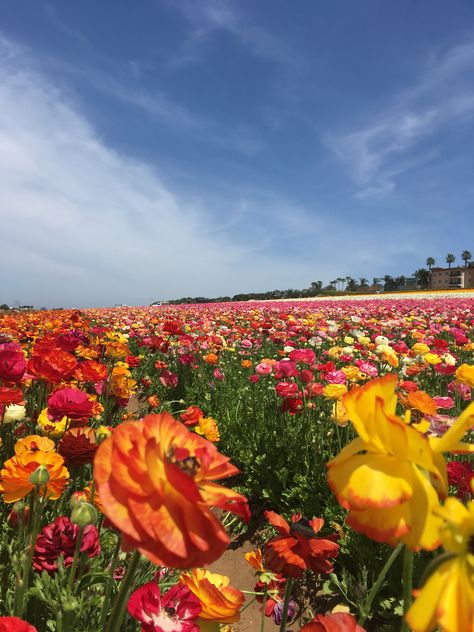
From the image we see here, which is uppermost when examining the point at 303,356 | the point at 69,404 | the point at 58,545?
the point at 69,404

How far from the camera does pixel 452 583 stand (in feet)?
1.22

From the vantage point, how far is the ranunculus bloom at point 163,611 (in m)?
0.73

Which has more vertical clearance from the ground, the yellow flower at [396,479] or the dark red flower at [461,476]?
the yellow flower at [396,479]

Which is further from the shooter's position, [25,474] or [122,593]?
[25,474]

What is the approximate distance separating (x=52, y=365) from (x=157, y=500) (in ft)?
4.05

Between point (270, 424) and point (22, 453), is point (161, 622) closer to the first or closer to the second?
point (22, 453)

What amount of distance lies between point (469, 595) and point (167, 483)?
1.03 feet

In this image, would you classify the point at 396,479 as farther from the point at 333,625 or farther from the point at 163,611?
the point at 163,611

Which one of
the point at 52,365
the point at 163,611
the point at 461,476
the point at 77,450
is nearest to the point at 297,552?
the point at 163,611

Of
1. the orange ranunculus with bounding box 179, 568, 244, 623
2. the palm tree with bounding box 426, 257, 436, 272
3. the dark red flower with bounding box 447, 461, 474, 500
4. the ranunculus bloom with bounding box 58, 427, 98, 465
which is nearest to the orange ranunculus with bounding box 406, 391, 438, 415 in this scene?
the dark red flower with bounding box 447, 461, 474, 500

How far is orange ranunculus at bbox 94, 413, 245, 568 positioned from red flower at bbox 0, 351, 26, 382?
1223 millimetres

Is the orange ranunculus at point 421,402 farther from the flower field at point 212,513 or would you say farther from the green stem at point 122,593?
the green stem at point 122,593

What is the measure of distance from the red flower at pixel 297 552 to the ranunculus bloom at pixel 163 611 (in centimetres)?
17

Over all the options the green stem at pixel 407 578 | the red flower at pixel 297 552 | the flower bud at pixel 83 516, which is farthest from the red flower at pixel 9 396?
the green stem at pixel 407 578
